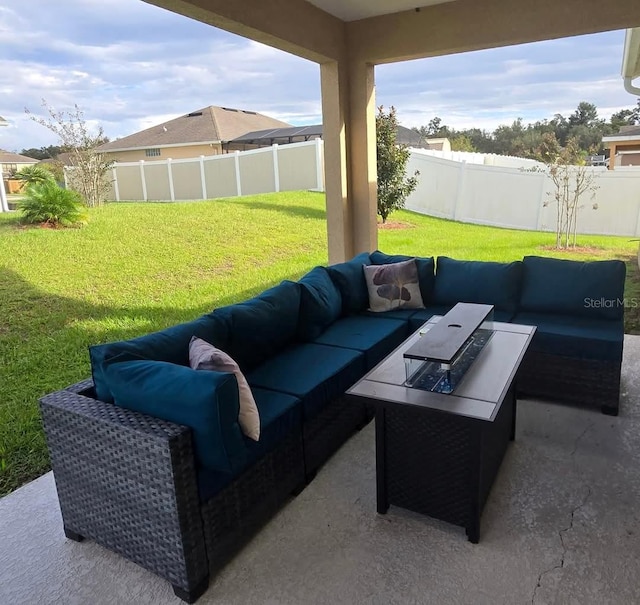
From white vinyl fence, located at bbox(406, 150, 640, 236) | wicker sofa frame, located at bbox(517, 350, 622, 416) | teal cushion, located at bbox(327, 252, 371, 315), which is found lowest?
wicker sofa frame, located at bbox(517, 350, 622, 416)

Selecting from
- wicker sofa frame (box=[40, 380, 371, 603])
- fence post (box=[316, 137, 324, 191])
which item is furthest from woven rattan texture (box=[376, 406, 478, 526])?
fence post (box=[316, 137, 324, 191])

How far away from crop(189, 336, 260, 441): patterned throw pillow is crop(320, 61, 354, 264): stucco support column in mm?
3010

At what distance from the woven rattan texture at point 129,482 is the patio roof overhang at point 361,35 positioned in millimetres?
2465

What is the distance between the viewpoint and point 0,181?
5340 mm

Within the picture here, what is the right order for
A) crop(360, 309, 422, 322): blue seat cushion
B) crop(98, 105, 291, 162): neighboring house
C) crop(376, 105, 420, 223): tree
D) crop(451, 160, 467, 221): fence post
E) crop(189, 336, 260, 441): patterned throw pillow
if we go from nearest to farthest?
crop(189, 336, 260, 441): patterned throw pillow, crop(360, 309, 422, 322): blue seat cushion, crop(376, 105, 420, 223): tree, crop(451, 160, 467, 221): fence post, crop(98, 105, 291, 162): neighboring house

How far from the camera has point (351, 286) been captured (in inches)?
144

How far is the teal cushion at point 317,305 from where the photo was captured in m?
3.11

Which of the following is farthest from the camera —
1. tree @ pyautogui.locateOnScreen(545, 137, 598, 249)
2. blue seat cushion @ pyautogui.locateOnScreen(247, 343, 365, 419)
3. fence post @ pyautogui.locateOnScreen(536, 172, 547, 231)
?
fence post @ pyautogui.locateOnScreen(536, 172, 547, 231)

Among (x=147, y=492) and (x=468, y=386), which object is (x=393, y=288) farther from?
(x=147, y=492)

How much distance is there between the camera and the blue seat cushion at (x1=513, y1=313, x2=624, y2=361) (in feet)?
9.76

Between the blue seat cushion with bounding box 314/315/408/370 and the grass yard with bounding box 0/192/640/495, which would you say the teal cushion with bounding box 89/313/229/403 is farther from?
the grass yard with bounding box 0/192/640/495

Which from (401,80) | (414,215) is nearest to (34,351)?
(414,215)

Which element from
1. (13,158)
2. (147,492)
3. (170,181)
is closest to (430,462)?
(147,492)

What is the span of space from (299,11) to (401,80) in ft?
23.2
